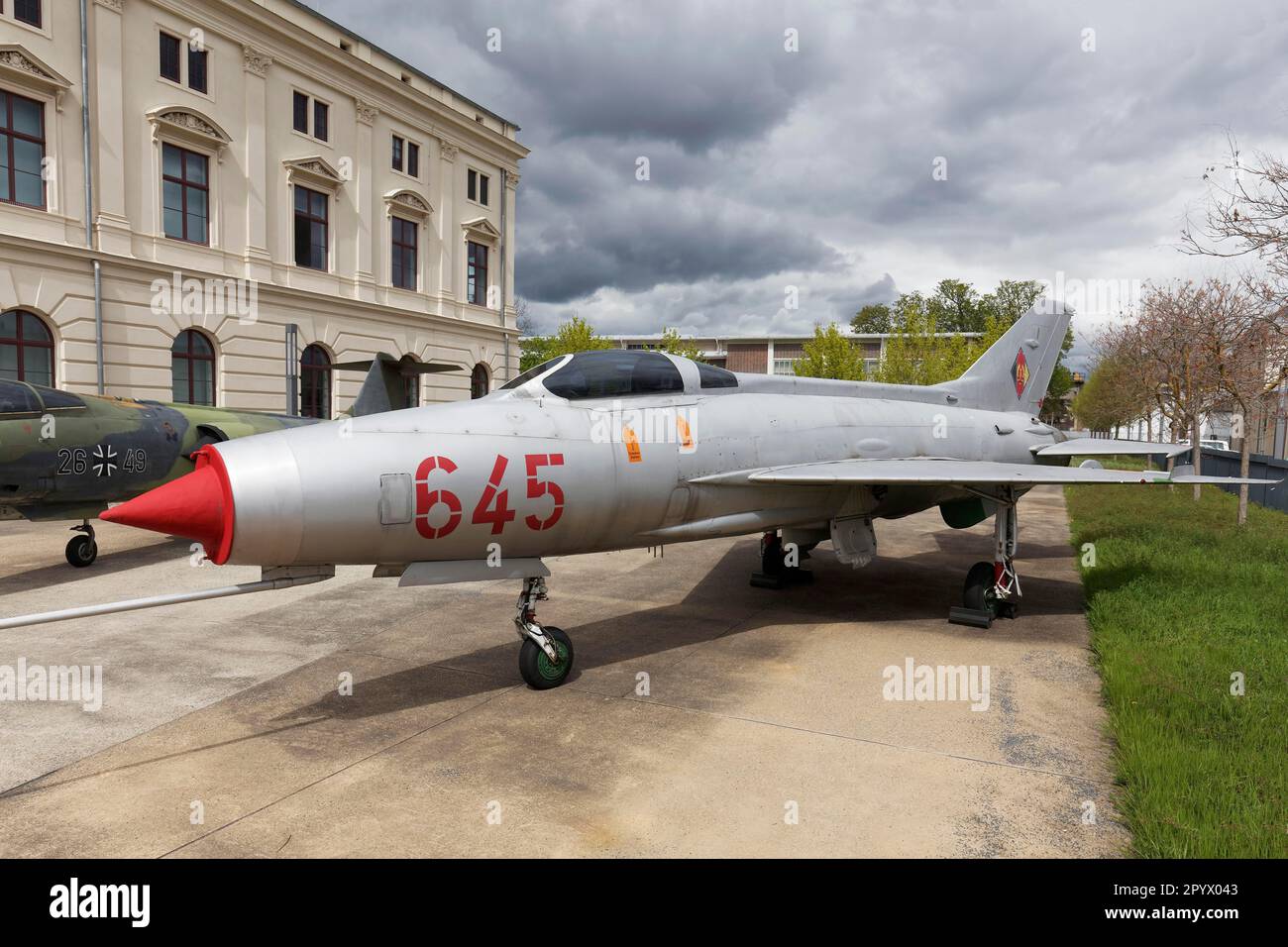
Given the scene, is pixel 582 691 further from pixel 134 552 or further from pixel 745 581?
pixel 134 552

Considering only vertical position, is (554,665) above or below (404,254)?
below

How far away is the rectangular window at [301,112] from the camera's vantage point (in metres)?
26.7

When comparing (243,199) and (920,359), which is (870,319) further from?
(243,199)

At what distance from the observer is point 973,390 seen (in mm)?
12305

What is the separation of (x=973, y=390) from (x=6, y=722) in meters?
12.6

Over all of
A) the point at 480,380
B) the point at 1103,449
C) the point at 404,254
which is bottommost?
the point at 1103,449

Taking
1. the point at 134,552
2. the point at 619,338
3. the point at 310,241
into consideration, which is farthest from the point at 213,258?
the point at 619,338

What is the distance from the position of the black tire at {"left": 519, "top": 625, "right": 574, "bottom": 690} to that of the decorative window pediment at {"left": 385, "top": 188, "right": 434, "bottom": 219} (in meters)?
27.8

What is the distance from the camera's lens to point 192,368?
78.4 feet

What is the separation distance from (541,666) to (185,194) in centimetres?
2361

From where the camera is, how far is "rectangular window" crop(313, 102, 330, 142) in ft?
89.5

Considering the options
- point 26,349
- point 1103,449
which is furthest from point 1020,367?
point 26,349
